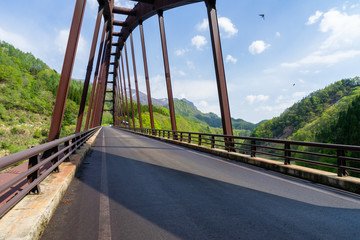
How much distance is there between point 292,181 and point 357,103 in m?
85.9

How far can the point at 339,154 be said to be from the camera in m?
5.71

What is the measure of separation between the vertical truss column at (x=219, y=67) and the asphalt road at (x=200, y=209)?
233 inches

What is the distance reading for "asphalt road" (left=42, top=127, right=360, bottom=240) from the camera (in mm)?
2939

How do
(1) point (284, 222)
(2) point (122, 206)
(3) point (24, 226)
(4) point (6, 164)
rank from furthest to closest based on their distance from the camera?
1. (2) point (122, 206)
2. (1) point (284, 222)
3. (3) point (24, 226)
4. (4) point (6, 164)

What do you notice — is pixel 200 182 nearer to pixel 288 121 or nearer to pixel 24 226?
pixel 24 226

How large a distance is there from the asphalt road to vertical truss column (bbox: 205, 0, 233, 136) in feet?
19.4

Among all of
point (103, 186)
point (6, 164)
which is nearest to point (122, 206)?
point (103, 186)

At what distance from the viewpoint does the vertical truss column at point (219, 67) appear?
38.7 feet

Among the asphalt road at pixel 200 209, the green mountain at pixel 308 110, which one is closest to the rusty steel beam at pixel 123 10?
the asphalt road at pixel 200 209

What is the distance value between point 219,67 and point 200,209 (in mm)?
9658

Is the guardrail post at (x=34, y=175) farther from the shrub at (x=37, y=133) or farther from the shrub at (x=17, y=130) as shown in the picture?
the shrub at (x=17, y=130)

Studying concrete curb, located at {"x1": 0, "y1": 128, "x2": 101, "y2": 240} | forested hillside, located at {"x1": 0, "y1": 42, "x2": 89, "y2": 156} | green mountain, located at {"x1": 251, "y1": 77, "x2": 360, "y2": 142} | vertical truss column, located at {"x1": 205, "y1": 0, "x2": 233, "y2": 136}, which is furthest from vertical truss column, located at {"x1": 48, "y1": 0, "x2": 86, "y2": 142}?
green mountain, located at {"x1": 251, "y1": 77, "x2": 360, "y2": 142}

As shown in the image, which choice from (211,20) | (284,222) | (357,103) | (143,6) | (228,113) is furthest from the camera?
(357,103)

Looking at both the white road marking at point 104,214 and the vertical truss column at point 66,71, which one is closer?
the white road marking at point 104,214
